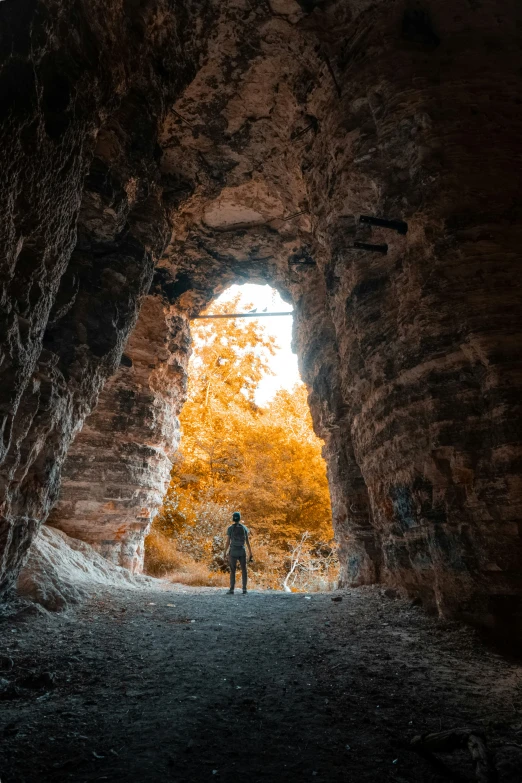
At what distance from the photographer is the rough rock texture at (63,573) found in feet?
15.9

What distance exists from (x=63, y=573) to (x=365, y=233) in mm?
6041

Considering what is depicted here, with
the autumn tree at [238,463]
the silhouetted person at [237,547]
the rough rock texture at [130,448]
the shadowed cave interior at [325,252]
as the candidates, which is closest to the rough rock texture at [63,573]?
the shadowed cave interior at [325,252]

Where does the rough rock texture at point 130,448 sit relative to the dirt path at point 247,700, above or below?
above

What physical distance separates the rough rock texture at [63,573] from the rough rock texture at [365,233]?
1.80 ft

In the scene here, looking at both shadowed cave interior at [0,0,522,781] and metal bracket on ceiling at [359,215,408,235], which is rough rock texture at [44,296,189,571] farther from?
metal bracket on ceiling at [359,215,408,235]

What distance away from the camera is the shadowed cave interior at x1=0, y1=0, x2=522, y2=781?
3434 mm

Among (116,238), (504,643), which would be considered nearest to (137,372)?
(116,238)

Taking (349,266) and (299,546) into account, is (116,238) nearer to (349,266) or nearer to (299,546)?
(349,266)

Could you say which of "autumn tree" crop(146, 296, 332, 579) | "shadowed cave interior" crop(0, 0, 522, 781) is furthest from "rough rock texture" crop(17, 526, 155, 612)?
"autumn tree" crop(146, 296, 332, 579)

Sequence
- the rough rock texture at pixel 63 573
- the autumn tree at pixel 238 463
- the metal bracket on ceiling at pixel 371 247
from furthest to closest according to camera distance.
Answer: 1. the autumn tree at pixel 238 463
2. the metal bracket on ceiling at pixel 371 247
3. the rough rock texture at pixel 63 573

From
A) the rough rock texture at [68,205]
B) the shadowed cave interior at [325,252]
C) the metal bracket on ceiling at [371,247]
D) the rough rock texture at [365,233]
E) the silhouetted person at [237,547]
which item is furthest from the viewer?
the silhouetted person at [237,547]

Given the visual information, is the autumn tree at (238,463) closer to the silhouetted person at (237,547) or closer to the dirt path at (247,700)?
the silhouetted person at (237,547)

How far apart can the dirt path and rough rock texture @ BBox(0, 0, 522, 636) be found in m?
0.88

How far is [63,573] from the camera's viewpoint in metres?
5.68
